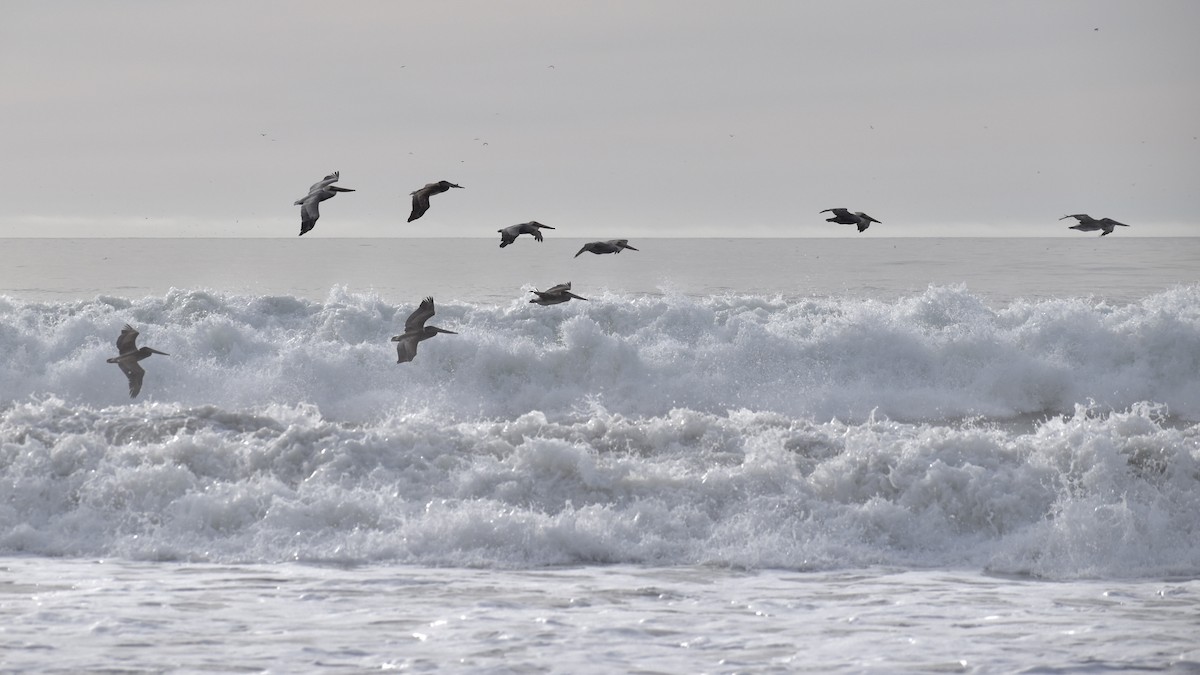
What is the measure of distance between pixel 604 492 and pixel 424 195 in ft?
13.1

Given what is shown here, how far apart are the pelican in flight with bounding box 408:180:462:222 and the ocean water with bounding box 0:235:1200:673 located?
3096mm

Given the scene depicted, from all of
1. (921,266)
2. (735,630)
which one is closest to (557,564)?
(735,630)

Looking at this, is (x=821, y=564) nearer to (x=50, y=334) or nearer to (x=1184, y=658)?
(x=1184, y=658)

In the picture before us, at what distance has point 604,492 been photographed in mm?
14539

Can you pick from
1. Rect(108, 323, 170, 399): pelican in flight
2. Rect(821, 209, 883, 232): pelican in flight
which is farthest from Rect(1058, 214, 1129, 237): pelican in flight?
Rect(108, 323, 170, 399): pelican in flight

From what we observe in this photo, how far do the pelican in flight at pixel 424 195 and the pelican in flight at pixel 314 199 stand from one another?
1.93ft

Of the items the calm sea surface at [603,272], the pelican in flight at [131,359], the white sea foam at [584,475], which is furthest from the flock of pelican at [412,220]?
the calm sea surface at [603,272]

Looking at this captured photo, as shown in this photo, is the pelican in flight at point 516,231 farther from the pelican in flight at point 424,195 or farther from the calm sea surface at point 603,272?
the calm sea surface at point 603,272

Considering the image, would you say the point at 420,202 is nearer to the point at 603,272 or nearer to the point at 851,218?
the point at 851,218

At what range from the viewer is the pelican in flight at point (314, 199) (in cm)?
1072

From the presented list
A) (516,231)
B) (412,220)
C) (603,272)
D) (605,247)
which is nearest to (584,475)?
(605,247)

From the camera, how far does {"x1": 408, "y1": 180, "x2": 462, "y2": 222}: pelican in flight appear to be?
38.3 ft

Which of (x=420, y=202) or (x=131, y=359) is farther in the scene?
(x=131, y=359)

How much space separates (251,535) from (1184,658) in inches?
319
